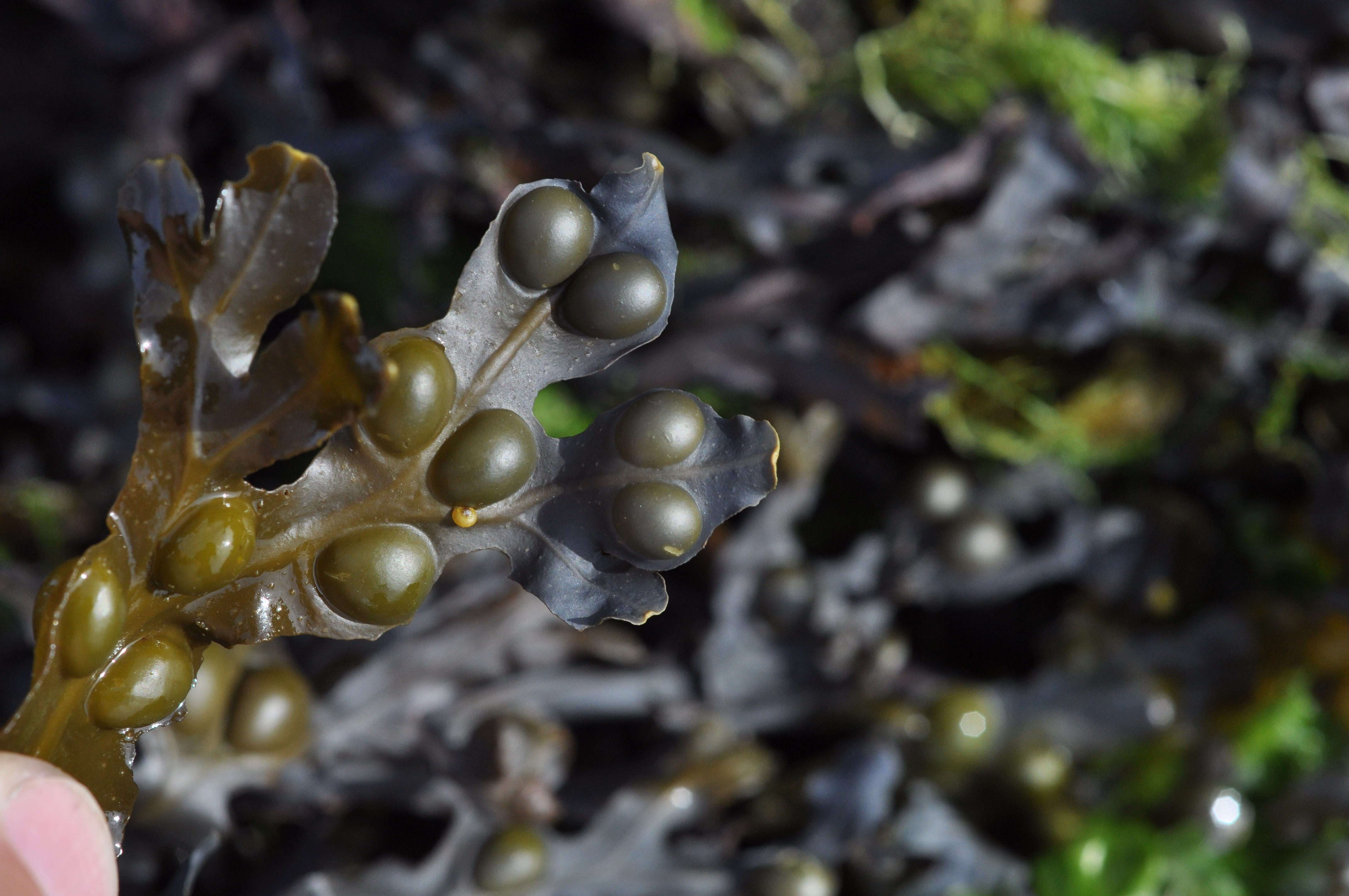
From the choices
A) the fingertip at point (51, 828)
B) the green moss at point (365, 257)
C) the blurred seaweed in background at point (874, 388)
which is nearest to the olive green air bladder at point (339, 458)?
the fingertip at point (51, 828)

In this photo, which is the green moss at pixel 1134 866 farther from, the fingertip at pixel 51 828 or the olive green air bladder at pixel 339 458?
the fingertip at pixel 51 828

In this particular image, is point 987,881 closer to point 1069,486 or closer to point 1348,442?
point 1069,486

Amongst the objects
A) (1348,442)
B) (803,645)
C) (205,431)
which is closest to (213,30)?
(205,431)

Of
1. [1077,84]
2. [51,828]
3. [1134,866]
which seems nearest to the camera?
[51,828]

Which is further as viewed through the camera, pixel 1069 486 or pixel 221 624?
pixel 1069 486

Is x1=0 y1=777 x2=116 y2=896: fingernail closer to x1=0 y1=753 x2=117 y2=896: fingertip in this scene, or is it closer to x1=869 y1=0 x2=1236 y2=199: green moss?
x1=0 y1=753 x2=117 y2=896: fingertip

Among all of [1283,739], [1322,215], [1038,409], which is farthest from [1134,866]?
[1322,215]

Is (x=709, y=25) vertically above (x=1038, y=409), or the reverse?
(x=709, y=25)

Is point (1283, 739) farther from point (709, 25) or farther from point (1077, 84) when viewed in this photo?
point (709, 25)
